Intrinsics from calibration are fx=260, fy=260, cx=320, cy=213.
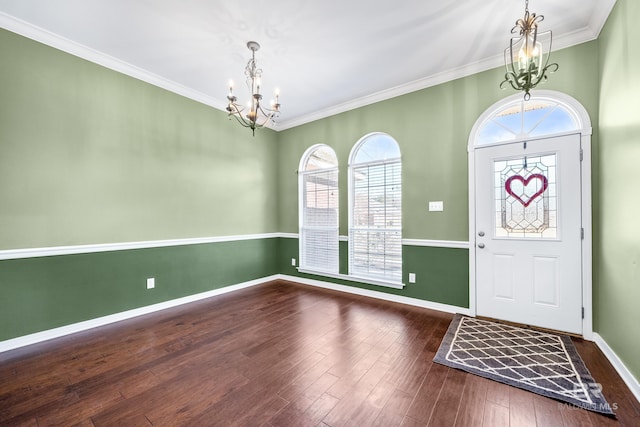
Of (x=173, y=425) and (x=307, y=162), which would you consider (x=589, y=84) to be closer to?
(x=307, y=162)

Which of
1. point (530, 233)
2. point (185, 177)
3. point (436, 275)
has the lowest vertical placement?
point (436, 275)

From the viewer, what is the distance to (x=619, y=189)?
2.13 metres

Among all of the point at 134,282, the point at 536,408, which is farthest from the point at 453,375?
the point at 134,282

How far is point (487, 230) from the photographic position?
10.2 ft

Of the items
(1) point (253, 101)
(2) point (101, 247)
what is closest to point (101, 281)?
(2) point (101, 247)

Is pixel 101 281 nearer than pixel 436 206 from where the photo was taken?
Yes

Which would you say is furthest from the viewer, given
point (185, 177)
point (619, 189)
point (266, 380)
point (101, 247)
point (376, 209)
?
point (376, 209)

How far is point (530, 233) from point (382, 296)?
2006mm

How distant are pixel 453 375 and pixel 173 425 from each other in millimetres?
2008

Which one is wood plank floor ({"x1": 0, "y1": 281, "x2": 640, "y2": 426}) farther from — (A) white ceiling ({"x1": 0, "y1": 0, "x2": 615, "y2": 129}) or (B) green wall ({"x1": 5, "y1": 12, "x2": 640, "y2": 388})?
(A) white ceiling ({"x1": 0, "y1": 0, "x2": 615, "y2": 129})

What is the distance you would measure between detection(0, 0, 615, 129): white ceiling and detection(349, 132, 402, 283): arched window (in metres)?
1.01

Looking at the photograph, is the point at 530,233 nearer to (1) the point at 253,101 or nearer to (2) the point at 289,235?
(1) the point at 253,101

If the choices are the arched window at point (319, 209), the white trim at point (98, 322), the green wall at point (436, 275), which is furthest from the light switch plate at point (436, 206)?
the white trim at point (98, 322)

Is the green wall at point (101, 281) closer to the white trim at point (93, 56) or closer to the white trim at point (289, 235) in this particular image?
the white trim at point (289, 235)
